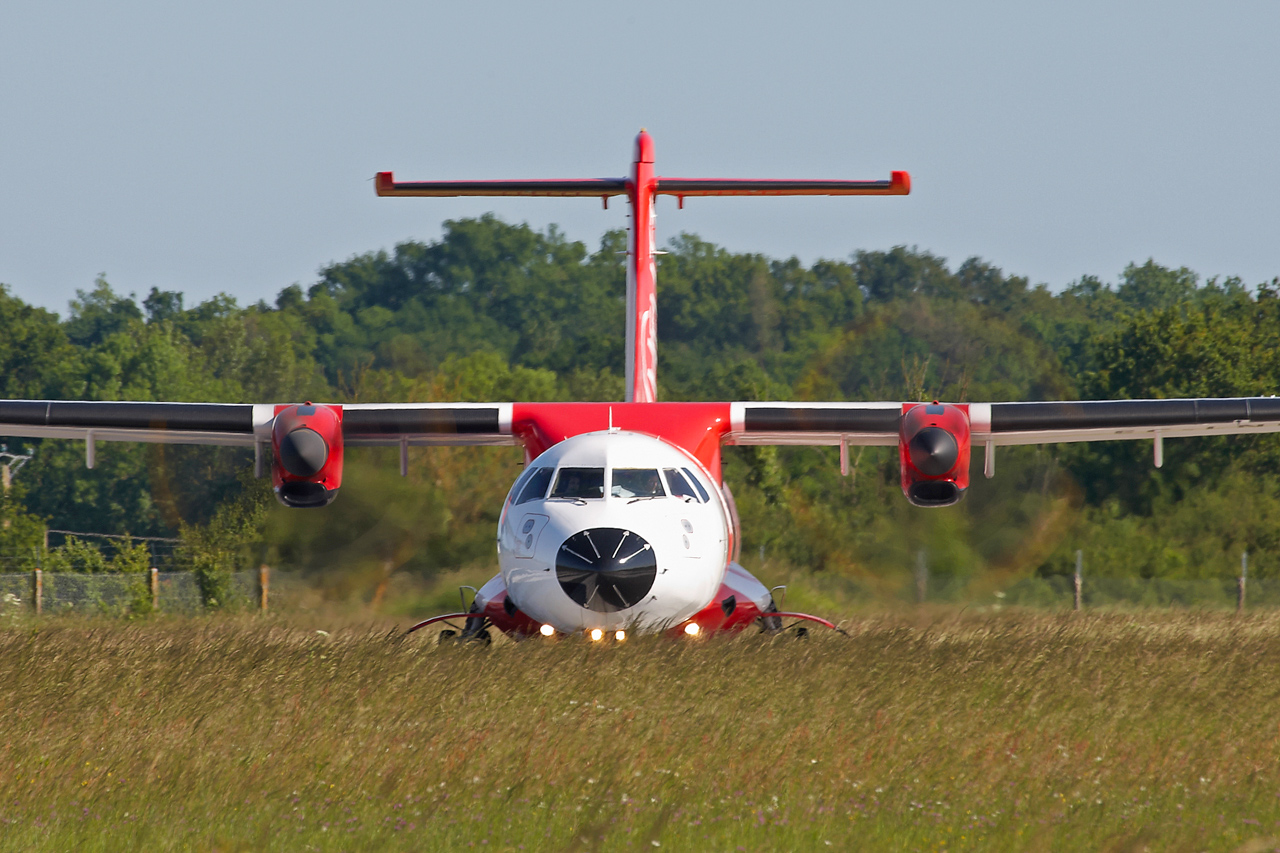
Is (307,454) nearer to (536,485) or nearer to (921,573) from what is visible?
(536,485)

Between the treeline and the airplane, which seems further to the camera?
the treeline

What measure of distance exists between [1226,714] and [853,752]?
9.57 ft

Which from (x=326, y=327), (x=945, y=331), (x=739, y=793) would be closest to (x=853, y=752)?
(x=739, y=793)

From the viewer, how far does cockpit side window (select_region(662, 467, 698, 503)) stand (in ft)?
38.7

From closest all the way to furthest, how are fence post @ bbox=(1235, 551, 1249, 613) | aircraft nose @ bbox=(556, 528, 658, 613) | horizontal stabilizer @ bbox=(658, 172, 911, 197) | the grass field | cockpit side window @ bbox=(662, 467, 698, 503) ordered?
1. the grass field
2. aircraft nose @ bbox=(556, 528, 658, 613)
3. cockpit side window @ bbox=(662, 467, 698, 503)
4. horizontal stabilizer @ bbox=(658, 172, 911, 197)
5. fence post @ bbox=(1235, 551, 1249, 613)

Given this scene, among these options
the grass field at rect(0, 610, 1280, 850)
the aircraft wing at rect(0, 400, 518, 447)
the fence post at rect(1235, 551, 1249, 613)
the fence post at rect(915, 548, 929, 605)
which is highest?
the aircraft wing at rect(0, 400, 518, 447)

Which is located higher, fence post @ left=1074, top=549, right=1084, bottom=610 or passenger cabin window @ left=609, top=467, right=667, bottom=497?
passenger cabin window @ left=609, top=467, right=667, bottom=497

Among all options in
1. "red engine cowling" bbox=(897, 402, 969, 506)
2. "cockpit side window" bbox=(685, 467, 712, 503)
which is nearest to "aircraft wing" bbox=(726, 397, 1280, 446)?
"red engine cowling" bbox=(897, 402, 969, 506)

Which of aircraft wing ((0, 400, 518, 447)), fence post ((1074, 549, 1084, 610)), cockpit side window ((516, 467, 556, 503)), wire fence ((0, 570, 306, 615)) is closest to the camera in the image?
cockpit side window ((516, 467, 556, 503))

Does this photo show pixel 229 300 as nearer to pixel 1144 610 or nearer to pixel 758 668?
pixel 1144 610

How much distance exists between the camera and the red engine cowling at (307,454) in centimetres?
1293

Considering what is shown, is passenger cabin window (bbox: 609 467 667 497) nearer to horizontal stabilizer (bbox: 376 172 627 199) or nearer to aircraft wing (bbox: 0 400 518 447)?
aircraft wing (bbox: 0 400 518 447)

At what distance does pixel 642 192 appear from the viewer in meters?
16.5

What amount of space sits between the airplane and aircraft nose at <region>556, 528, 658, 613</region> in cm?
1
